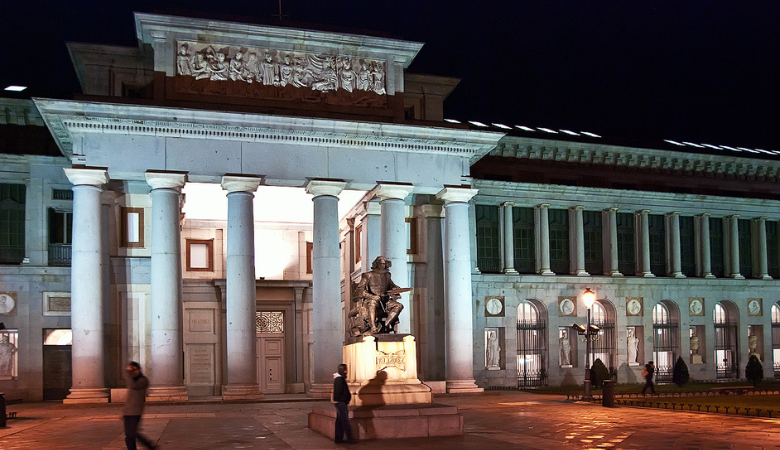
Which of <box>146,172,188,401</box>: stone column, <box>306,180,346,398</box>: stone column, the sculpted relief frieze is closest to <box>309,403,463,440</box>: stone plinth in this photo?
<box>146,172,188,401</box>: stone column

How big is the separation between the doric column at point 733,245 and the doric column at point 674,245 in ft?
12.4

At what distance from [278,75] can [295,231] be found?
14.4m

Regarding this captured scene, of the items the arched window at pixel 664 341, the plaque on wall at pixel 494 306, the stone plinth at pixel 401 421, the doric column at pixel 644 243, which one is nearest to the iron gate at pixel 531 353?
the plaque on wall at pixel 494 306

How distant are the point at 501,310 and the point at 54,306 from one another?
2261 centimetres

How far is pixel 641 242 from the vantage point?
167ft

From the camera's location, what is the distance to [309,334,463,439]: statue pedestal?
20328 millimetres

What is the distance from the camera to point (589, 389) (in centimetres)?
3344

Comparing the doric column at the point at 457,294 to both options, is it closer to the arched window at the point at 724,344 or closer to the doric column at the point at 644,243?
the doric column at the point at 644,243

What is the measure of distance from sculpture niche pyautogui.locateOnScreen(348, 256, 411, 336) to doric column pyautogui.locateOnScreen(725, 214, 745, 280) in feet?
120

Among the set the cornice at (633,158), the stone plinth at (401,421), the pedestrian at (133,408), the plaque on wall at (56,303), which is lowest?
the stone plinth at (401,421)

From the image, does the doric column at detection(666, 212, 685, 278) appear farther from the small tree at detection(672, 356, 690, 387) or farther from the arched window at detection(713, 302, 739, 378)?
the small tree at detection(672, 356, 690, 387)

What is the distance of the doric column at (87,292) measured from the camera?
3375 centimetres

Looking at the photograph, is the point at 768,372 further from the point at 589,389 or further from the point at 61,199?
the point at 61,199

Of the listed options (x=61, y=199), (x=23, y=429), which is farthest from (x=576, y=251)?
(x=23, y=429)
